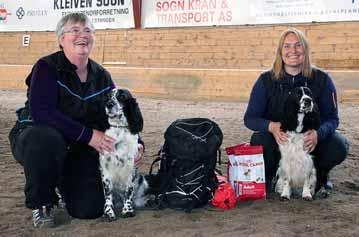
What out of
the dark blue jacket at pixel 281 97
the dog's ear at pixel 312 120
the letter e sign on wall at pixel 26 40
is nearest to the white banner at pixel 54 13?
the letter e sign on wall at pixel 26 40

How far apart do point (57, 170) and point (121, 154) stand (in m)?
0.42

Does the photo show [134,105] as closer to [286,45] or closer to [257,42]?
[286,45]

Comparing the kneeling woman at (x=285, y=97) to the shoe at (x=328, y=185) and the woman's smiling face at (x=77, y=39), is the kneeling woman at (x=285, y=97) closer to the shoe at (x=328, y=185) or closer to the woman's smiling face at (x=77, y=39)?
the shoe at (x=328, y=185)

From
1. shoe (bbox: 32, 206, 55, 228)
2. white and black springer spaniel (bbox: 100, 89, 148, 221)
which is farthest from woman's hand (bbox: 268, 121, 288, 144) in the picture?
shoe (bbox: 32, 206, 55, 228)

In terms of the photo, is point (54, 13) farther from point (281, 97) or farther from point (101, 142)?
point (101, 142)

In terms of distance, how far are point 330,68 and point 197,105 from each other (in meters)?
2.50

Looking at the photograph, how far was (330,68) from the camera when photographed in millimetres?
10555

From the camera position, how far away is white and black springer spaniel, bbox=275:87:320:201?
415 centimetres

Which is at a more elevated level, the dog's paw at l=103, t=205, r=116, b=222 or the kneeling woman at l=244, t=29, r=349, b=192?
the kneeling woman at l=244, t=29, r=349, b=192

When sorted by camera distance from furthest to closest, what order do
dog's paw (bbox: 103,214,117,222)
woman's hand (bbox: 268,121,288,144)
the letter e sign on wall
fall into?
the letter e sign on wall, woman's hand (bbox: 268,121,288,144), dog's paw (bbox: 103,214,117,222)

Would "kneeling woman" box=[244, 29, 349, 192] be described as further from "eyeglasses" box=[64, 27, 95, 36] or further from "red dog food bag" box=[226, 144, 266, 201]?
"eyeglasses" box=[64, 27, 95, 36]

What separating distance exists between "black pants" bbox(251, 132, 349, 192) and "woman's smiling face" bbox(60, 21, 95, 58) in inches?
58.3

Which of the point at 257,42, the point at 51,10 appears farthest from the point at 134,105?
the point at 51,10

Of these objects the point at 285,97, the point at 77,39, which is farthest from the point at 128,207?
the point at 285,97
